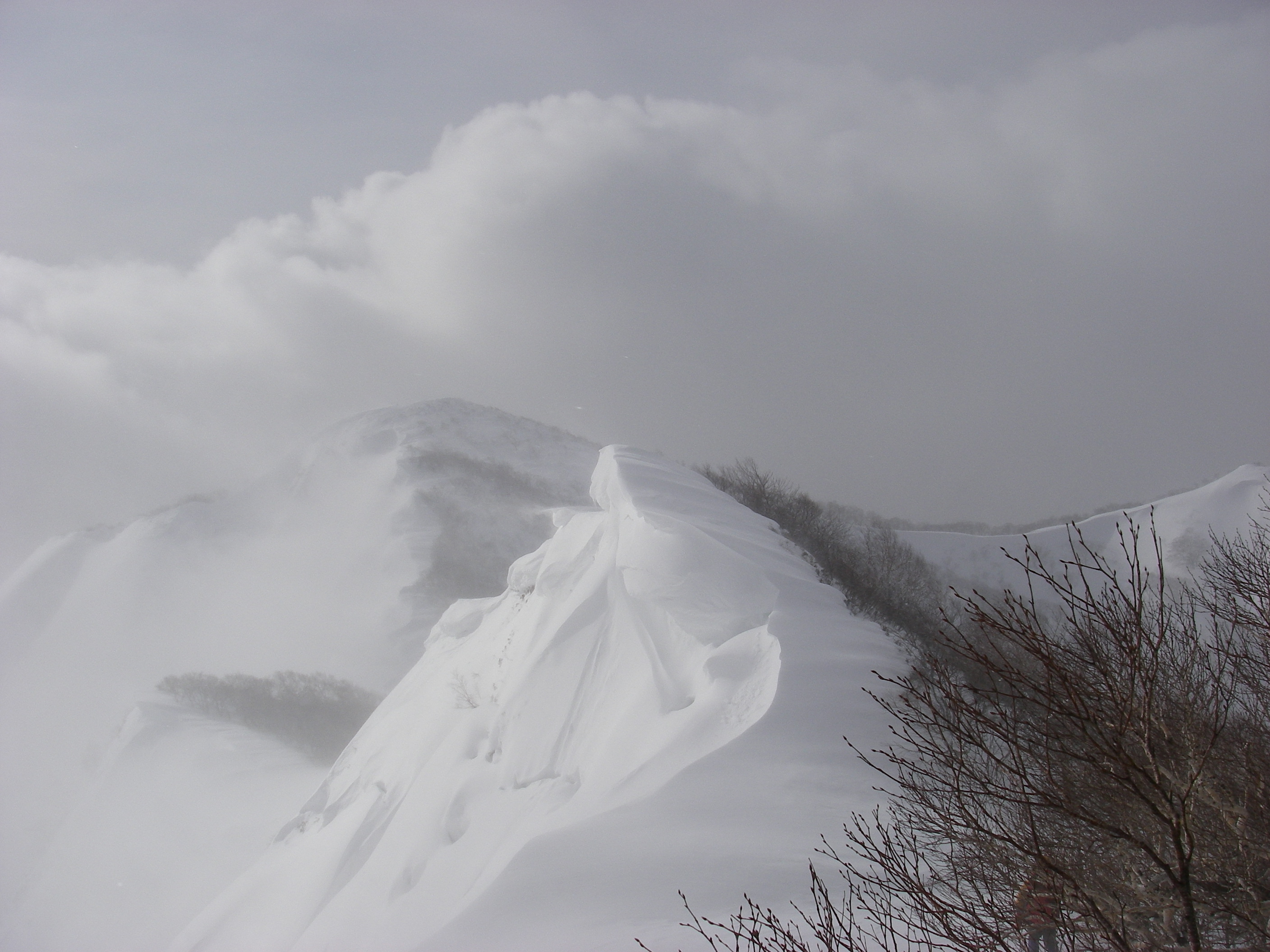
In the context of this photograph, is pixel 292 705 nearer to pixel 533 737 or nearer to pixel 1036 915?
pixel 533 737

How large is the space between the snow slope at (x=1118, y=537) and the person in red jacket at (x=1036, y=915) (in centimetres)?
3161

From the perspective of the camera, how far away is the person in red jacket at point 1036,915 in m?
3.27

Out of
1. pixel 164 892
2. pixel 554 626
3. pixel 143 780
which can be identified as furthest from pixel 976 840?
pixel 143 780

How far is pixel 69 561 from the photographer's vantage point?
68438 mm

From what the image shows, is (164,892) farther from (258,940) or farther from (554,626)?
(554,626)

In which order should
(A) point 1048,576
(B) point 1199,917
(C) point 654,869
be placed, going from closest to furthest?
(A) point 1048,576
(B) point 1199,917
(C) point 654,869

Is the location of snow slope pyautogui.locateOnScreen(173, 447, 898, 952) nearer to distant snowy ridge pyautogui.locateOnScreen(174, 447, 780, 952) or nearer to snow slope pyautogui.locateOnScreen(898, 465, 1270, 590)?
distant snowy ridge pyautogui.locateOnScreen(174, 447, 780, 952)

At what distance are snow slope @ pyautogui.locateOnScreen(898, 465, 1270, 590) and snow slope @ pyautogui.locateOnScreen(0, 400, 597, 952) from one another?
29099mm

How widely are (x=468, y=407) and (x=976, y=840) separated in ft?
243

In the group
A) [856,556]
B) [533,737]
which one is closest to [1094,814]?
[533,737]

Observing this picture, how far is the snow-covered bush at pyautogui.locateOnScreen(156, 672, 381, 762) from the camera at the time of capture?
112 feet

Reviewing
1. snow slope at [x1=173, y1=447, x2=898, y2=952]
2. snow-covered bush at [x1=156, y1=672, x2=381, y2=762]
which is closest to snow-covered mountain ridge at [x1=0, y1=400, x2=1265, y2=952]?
snow slope at [x1=173, y1=447, x2=898, y2=952]

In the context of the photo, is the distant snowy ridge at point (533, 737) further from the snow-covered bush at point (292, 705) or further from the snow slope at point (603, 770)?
the snow-covered bush at point (292, 705)

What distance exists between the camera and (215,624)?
5209 centimetres
